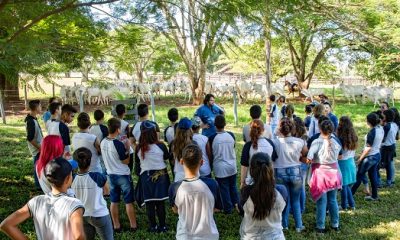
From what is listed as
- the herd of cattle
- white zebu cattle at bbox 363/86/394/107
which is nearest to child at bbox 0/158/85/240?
the herd of cattle

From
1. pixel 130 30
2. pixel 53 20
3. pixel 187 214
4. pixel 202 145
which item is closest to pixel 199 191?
pixel 187 214

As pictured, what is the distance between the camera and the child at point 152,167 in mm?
4367

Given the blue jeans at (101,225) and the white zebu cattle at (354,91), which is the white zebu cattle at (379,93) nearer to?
the white zebu cattle at (354,91)

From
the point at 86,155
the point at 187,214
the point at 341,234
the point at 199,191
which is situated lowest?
the point at 341,234

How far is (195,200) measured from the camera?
118 inches

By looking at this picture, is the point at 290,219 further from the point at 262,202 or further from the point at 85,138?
the point at 85,138

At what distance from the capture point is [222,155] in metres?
4.87

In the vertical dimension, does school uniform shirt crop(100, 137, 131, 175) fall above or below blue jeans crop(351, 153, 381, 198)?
above

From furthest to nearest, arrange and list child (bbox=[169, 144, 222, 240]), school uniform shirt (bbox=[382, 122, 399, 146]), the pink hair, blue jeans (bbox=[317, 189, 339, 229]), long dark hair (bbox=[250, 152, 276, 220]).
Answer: school uniform shirt (bbox=[382, 122, 399, 146]) → blue jeans (bbox=[317, 189, 339, 229]) → the pink hair → child (bbox=[169, 144, 222, 240]) → long dark hair (bbox=[250, 152, 276, 220])

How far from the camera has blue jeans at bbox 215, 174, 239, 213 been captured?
507 centimetres

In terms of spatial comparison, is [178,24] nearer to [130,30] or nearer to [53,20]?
[130,30]

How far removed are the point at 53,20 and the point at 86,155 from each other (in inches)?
111

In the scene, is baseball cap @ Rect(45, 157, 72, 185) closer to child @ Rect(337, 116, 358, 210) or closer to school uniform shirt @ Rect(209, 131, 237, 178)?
school uniform shirt @ Rect(209, 131, 237, 178)

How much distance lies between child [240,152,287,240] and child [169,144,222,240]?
274 millimetres
